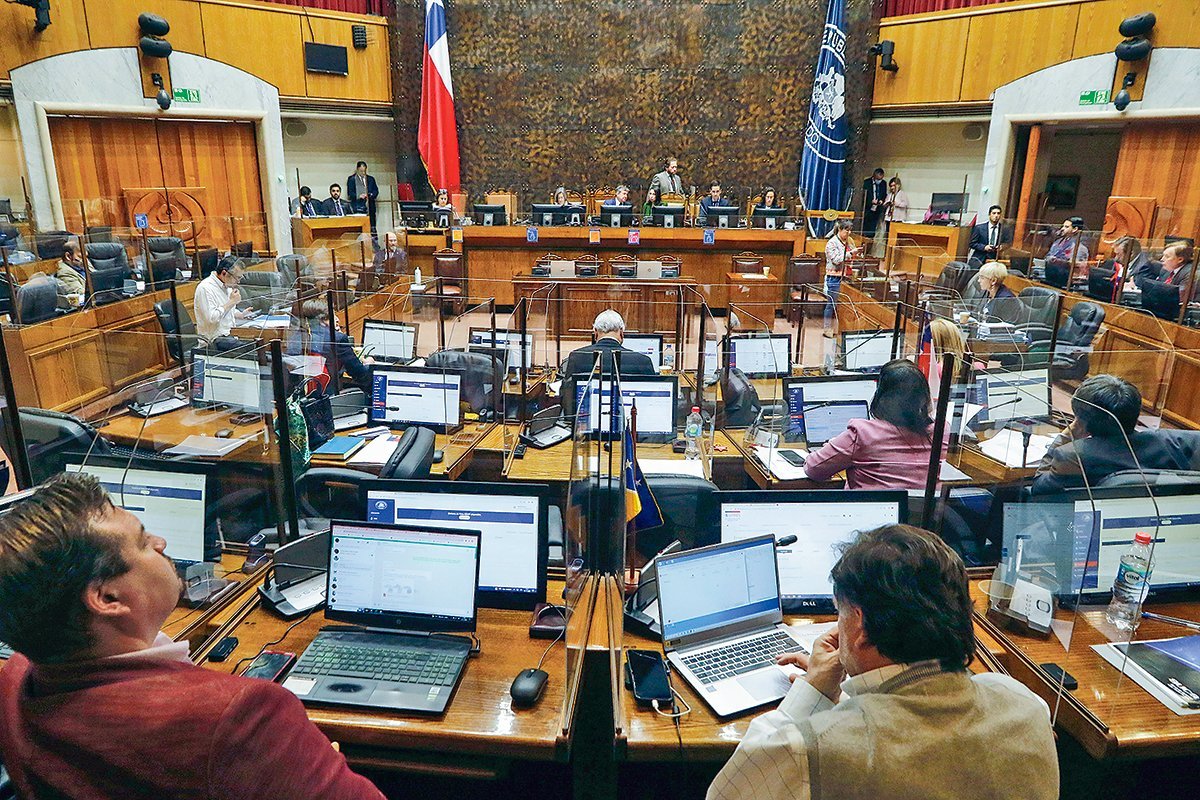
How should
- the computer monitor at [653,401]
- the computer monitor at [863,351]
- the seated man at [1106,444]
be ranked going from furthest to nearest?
1. the computer monitor at [863,351]
2. the computer monitor at [653,401]
3. the seated man at [1106,444]

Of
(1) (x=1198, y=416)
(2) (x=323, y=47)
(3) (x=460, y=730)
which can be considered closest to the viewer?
(3) (x=460, y=730)

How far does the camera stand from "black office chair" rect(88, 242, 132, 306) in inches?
238

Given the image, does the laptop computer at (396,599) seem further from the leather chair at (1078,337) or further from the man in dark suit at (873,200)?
the man in dark suit at (873,200)

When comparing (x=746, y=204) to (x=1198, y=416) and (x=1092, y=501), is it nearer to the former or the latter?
(x=1198, y=416)

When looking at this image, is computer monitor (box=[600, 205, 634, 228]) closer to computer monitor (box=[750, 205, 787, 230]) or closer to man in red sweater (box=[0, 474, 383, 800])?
computer monitor (box=[750, 205, 787, 230])

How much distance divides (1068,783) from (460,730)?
5.25 ft

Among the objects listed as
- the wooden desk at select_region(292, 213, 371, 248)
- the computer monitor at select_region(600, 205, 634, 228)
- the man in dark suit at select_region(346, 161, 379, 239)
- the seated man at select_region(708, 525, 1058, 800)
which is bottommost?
the seated man at select_region(708, 525, 1058, 800)

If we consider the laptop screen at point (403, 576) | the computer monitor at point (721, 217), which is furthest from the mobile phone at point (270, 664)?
the computer monitor at point (721, 217)

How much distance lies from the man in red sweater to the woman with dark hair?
2.38m

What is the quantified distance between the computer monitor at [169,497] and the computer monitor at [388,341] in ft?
9.29

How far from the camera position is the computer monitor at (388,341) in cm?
523

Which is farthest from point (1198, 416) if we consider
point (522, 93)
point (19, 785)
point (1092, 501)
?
point (522, 93)

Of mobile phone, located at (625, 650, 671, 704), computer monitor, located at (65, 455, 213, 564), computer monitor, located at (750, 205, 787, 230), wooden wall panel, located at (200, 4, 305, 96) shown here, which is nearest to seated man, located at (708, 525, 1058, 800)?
mobile phone, located at (625, 650, 671, 704)

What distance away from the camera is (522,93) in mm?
11609
